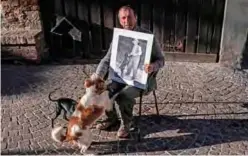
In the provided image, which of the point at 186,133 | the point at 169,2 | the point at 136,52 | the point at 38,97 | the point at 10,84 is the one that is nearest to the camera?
the point at 136,52

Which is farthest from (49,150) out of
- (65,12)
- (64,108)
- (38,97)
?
(65,12)

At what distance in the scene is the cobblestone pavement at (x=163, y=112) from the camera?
3.87m

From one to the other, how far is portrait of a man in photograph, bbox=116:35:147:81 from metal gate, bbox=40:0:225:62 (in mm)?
1816

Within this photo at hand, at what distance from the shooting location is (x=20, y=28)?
18.5 ft

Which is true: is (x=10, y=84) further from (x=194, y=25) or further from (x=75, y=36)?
(x=194, y=25)

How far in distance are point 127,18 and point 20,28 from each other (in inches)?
96.3

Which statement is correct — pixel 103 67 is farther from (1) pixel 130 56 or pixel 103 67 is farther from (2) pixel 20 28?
(2) pixel 20 28

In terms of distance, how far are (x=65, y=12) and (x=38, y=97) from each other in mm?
1461

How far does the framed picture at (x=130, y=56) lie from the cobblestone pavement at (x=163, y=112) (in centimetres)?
58

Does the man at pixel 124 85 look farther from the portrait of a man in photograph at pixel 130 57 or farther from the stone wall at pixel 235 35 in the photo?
the stone wall at pixel 235 35

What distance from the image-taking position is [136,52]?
3.77 m

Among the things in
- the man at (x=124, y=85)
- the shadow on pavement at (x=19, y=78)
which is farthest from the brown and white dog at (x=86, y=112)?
the shadow on pavement at (x=19, y=78)

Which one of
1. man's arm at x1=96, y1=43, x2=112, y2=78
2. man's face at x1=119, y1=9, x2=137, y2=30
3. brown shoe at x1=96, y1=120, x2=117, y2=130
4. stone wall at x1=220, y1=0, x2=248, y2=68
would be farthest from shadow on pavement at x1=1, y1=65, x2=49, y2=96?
stone wall at x1=220, y1=0, x2=248, y2=68

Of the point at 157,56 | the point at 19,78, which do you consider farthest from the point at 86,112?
the point at 19,78
